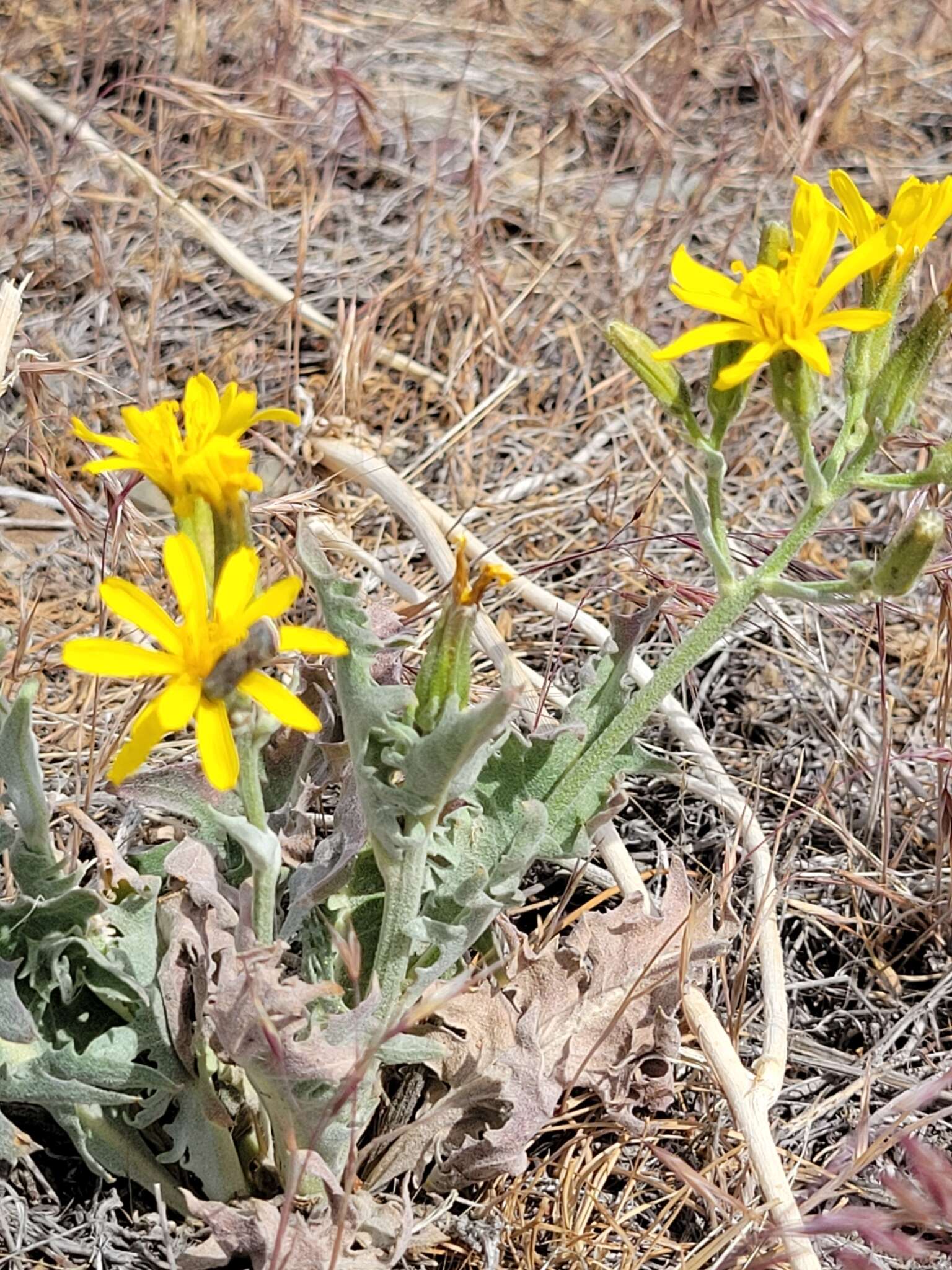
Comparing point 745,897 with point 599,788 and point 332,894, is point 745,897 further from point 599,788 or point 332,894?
point 332,894

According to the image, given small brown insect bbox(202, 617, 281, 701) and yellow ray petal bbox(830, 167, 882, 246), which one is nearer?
small brown insect bbox(202, 617, 281, 701)

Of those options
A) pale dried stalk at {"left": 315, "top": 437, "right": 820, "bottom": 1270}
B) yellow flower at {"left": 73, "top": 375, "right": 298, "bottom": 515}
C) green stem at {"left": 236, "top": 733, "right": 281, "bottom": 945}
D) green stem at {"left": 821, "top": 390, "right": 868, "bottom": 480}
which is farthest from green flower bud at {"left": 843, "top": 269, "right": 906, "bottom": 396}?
green stem at {"left": 236, "top": 733, "right": 281, "bottom": 945}

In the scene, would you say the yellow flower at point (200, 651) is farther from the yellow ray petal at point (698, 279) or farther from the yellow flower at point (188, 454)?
the yellow ray petal at point (698, 279)

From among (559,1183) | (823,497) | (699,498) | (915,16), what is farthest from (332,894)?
(915,16)

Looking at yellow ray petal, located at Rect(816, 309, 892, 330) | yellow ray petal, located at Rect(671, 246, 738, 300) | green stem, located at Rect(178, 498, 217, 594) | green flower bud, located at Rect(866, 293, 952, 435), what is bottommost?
green stem, located at Rect(178, 498, 217, 594)

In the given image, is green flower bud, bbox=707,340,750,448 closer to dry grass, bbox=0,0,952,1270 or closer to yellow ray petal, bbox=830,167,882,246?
yellow ray petal, bbox=830,167,882,246

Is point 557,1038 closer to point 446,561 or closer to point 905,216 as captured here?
point 446,561
